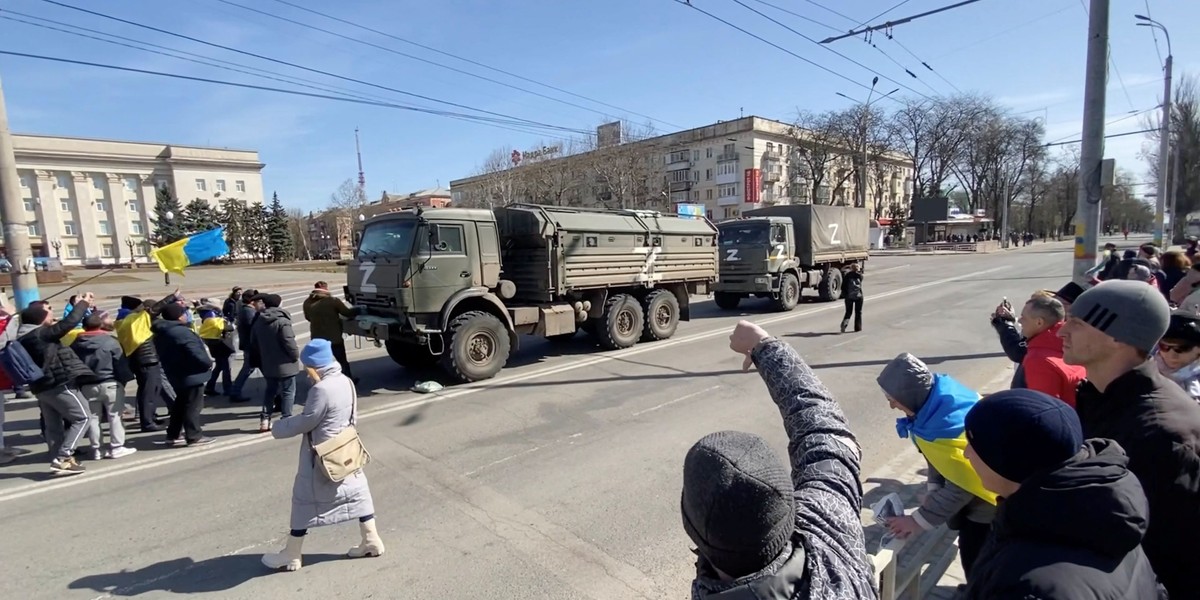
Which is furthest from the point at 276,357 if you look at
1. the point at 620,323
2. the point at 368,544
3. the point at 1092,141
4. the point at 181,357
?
the point at 1092,141

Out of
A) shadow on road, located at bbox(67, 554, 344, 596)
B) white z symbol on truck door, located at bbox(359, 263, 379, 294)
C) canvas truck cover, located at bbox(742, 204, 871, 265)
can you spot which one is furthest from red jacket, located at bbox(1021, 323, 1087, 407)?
canvas truck cover, located at bbox(742, 204, 871, 265)

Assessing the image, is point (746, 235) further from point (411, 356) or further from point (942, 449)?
point (942, 449)

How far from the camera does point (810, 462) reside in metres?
1.74

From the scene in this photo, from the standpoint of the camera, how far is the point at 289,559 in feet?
12.0

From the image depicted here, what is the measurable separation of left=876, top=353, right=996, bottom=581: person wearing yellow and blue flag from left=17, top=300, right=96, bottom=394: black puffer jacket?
6.96 metres

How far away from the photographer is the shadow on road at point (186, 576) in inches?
138

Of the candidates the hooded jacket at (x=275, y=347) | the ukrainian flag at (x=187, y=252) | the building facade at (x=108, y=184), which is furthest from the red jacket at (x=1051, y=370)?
the building facade at (x=108, y=184)

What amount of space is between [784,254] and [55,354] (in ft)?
46.3

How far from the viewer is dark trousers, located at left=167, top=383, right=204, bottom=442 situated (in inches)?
237

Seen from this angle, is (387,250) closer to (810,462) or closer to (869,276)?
(810,462)

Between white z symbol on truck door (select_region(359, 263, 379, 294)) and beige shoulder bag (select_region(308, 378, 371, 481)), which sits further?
white z symbol on truck door (select_region(359, 263, 379, 294))

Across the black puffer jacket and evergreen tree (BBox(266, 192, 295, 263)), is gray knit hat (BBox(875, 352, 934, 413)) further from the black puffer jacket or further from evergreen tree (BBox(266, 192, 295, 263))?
evergreen tree (BBox(266, 192, 295, 263))

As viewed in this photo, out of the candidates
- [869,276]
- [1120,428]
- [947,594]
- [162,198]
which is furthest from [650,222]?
[162,198]

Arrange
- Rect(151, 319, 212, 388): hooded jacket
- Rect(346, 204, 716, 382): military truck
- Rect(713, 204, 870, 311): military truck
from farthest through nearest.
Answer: Rect(713, 204, 870, 311): military truck → Rect(346, 204, 716, 382): military truck → Rect(151, 319, 212, 388): hooded jacket
